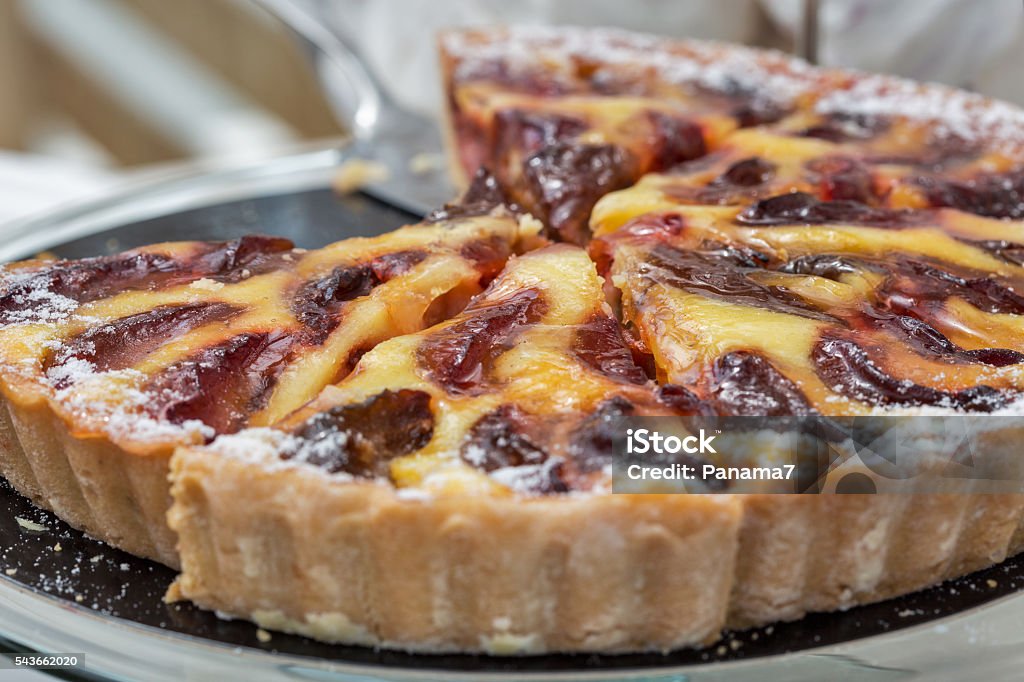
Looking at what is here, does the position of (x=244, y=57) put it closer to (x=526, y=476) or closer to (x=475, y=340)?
(x=475, y=340)

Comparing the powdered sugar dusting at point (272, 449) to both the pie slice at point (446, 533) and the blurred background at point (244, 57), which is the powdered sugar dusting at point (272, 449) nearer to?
the pie slice at point (446, 533)

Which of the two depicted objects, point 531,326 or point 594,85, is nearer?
point 531,326

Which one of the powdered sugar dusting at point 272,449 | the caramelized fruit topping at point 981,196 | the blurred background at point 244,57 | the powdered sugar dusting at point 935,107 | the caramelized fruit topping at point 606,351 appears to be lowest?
the blurred background at point 244,57

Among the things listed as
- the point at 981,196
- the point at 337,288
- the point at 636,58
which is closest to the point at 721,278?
the point at 337,288

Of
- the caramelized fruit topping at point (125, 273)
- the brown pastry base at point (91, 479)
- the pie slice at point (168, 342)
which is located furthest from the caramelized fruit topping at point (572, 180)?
the brown pastry base at point (91, 479)

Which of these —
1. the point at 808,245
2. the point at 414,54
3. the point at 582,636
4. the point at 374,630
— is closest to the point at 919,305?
the point at 808,245

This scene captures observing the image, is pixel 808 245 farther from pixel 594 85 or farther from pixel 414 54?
pixel 414 54
